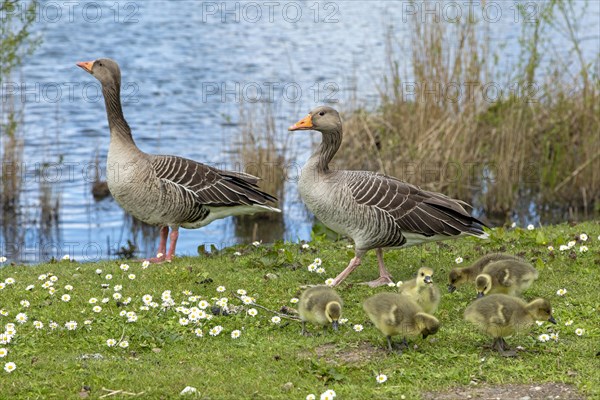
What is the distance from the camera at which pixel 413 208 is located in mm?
9125

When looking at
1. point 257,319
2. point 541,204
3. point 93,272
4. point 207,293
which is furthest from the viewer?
point 541,204

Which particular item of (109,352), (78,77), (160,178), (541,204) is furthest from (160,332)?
(78,77)

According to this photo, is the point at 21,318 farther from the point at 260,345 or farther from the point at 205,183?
the point at 205,183

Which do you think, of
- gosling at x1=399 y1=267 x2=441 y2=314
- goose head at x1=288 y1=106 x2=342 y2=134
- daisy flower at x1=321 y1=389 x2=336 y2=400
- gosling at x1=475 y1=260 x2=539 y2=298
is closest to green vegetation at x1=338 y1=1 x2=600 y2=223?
goose head at x1=288 y1=106 x2=342 y2=134

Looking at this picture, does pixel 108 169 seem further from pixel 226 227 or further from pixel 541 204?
pixel 541 204

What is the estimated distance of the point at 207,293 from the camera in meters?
8.59

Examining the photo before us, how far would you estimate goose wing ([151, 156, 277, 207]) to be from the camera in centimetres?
1052

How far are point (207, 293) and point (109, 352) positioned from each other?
60.9 inches

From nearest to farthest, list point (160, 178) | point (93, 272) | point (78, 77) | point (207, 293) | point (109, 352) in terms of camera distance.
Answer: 1. point (109, 352)
2. point (207, 293)
3. point (93, 272)
4. point (160, 178)
5. point (78, 77)

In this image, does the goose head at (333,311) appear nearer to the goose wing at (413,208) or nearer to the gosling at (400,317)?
the gosling at (400,317)

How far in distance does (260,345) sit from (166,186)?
3.66 metres

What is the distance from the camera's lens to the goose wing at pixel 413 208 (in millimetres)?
9031

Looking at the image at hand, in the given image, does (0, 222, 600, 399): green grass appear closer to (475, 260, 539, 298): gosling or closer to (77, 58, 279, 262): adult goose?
(475, 260, 539, 298): gosling

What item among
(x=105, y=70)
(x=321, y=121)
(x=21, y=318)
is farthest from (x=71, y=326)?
(x=105, y=70)
